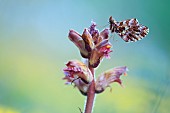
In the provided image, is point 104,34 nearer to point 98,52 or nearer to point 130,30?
point 98,52

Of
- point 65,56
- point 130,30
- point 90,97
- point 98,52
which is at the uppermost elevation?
point 65,56

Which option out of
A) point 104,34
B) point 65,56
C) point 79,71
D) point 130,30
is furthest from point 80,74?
point 65,56

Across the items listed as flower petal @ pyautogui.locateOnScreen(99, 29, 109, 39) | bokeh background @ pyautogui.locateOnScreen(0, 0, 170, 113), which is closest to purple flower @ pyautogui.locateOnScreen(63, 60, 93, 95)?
flower petal @ pyautogui.locateOnScreen(99, 29, 109, 39)

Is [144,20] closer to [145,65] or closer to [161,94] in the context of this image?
[145,65]

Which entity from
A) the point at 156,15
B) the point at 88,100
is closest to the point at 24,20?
the point at 156,15

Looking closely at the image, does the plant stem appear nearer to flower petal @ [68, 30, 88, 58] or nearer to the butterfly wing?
flower petal @ [68, 30, 88, 58]

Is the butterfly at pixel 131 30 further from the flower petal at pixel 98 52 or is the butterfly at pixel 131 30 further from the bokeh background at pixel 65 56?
the bokeh background at pixel 65 56
